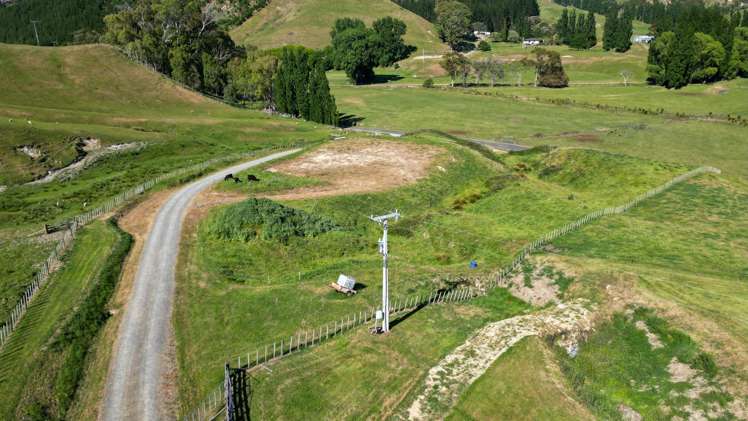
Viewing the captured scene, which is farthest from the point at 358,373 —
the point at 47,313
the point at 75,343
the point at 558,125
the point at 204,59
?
the point at 204,59

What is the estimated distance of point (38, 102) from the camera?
102000mm

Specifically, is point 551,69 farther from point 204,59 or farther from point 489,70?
point 204,59

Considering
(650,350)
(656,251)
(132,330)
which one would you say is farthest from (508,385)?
(656,251)

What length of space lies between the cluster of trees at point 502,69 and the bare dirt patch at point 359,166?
104m

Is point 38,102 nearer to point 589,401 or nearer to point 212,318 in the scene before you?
point 212,318

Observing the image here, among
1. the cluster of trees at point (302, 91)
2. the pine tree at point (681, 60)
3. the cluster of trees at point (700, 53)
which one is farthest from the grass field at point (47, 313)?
the cluster of trees at point (700, 53)

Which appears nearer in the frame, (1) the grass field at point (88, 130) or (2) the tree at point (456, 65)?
(1) the grass field at point (88, 130)

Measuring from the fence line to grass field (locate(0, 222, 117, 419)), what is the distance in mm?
574

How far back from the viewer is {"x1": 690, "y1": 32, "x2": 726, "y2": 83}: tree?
164 metres

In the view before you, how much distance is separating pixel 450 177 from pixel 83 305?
171 feet

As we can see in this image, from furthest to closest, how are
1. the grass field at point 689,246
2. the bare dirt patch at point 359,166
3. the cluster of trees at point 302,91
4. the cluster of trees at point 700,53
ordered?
the cluster of trees at point 700,53
the cluster of trees at point 302,91
the bare dirt patch at point 359,166
the grass field at point 689,246

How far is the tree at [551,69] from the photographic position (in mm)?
179250

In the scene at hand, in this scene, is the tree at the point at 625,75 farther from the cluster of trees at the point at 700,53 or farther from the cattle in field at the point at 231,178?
the cattle in field at the point at 231,178

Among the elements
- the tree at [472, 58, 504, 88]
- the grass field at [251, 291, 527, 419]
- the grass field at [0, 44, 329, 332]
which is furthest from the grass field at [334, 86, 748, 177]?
the grass field at [251, 291, 527, 419]
